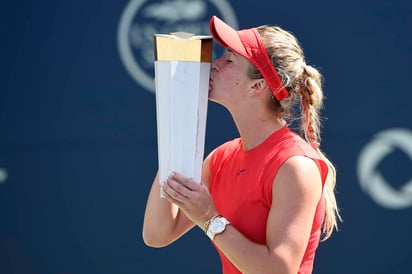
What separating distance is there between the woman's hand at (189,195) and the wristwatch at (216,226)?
2 cm

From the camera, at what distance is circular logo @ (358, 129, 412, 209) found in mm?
3463

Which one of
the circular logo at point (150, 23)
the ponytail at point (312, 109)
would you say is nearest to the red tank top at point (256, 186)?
the ponytail at point (312, 109)

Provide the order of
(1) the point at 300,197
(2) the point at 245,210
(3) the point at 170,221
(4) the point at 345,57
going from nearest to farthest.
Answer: (1) the point at 300,197 → (2) the point at 245,210 → (3) the point at 170,221 → (4) the point at 345,57

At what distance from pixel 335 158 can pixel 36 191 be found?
139 cm

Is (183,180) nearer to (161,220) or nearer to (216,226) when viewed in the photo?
(216,226)

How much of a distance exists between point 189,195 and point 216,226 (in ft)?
0.33

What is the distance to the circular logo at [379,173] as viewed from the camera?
3.46 m

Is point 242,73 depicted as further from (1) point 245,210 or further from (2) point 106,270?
(2) point 106,270

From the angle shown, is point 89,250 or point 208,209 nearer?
point 208,209

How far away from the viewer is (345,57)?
3.45 metres

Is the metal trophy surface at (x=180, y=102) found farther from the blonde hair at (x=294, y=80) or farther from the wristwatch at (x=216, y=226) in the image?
the blonde hair at (x=294, y=80)

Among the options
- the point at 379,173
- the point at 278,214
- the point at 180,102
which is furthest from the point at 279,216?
the point at 379,173

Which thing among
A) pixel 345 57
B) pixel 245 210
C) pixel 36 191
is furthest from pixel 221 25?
pixel 36 191

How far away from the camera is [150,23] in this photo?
11.3 ft
